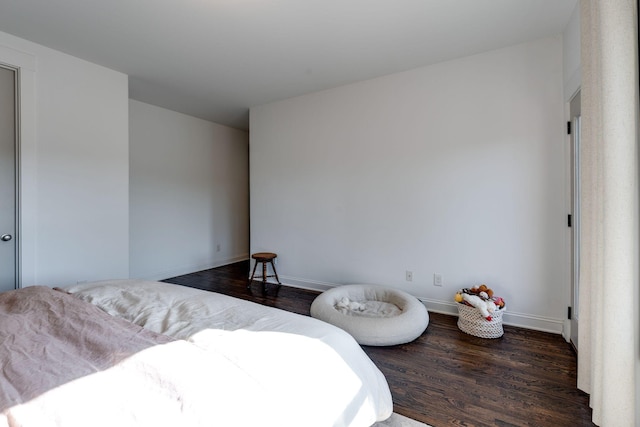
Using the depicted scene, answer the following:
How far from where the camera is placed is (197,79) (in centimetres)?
344

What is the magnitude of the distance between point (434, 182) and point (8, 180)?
3945 mm

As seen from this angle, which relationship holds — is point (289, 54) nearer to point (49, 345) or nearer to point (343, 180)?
point (343, 180)

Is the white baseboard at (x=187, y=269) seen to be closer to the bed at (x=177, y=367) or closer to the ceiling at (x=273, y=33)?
the ceiling at (x=273, y=33)

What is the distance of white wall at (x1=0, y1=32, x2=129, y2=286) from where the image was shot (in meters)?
2.63

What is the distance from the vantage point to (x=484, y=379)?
1912mm

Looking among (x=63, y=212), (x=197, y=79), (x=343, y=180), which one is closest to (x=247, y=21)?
(x=197, y=79)

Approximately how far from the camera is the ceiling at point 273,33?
86.1 inches

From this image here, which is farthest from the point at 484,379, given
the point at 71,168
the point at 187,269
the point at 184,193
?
the point at 184,193

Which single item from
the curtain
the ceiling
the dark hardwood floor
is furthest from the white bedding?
the ceiling

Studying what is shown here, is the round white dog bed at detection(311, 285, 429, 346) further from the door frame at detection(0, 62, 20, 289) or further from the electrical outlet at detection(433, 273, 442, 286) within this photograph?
the door frame at detection(0, 62, 20, 289)

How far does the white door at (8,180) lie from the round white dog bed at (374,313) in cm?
268

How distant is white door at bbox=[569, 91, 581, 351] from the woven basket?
49cm

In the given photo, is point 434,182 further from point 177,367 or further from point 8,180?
point 8,180

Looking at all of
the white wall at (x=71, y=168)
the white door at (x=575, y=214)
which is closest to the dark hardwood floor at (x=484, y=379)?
the white door at (x=575, y=214)
